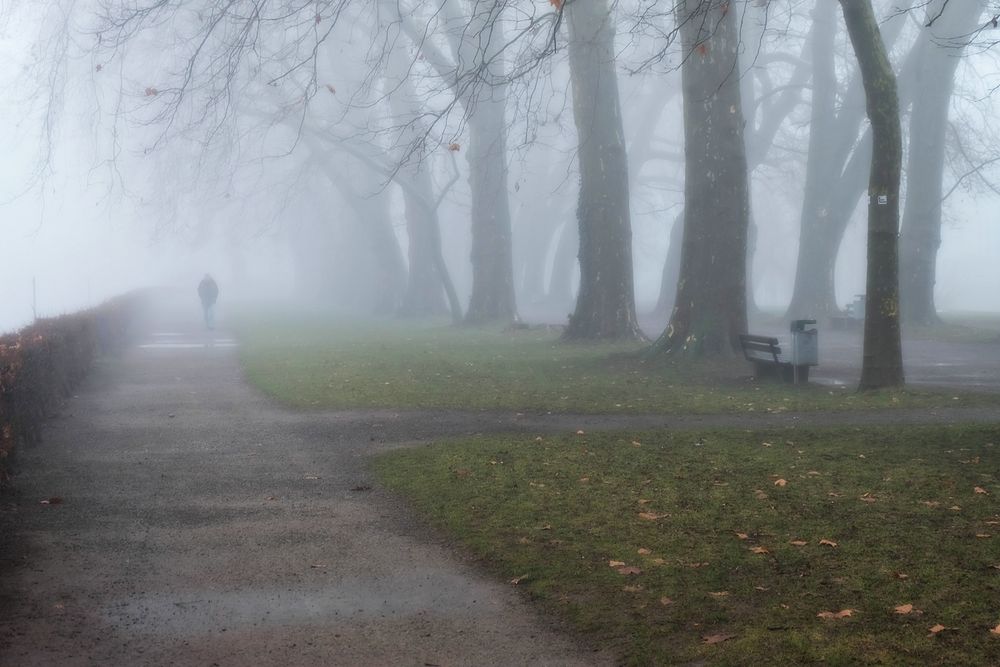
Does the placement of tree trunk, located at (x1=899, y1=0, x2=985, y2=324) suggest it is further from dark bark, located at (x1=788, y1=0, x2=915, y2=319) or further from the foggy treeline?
dark bark, located at (x1=788, y1=0, x2=915, y2=319)

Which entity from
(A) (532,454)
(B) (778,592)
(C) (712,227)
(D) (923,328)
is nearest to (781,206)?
(D) (923,328)

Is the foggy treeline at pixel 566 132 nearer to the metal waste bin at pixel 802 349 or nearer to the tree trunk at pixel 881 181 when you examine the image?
the tree trunk at pixel 881 181

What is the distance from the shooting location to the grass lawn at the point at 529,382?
43.2ft

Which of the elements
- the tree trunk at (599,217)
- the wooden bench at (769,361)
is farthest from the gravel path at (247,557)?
the tree trunk at (599,217)

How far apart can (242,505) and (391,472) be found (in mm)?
1544

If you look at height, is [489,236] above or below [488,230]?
below

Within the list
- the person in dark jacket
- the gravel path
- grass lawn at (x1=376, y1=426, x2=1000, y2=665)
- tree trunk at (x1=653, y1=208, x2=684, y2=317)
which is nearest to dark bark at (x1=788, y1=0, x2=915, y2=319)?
tree trunk at (x1=653, y1=208, x2=684, y2=317)

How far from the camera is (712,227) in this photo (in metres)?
17.1

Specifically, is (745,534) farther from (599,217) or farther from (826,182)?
(826,182)

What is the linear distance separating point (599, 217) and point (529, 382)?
23.2 ft

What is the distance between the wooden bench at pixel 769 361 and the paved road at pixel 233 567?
587 centimetres

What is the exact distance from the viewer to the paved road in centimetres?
515

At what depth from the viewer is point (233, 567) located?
6.48 metres

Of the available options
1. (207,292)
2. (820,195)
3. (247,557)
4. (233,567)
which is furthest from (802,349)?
(207,292)
